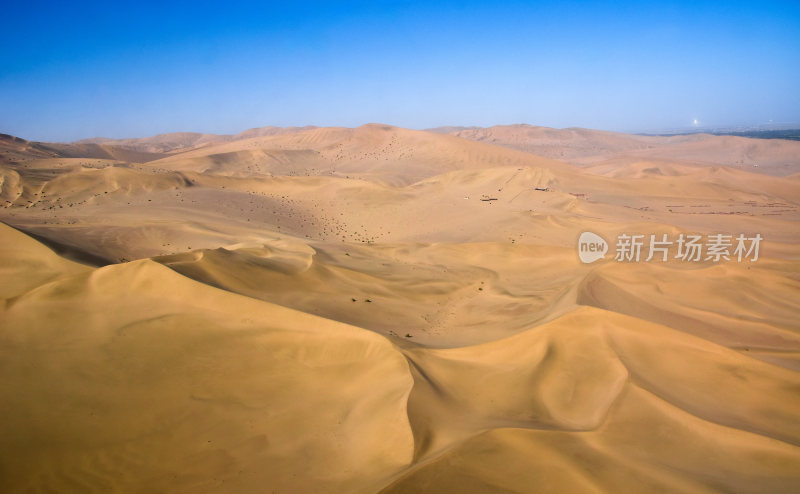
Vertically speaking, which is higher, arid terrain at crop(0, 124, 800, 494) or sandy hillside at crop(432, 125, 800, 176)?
sandy hillside at crop(432, 125, 800, 176)

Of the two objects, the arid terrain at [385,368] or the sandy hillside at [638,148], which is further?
the sandy hillside at [638,148]

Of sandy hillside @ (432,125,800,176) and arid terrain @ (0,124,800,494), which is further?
sandy hillside @ (432,125,800,176)

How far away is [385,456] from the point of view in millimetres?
3795

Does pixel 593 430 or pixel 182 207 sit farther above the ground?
pixel 182 207

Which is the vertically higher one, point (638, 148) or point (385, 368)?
point (638, 148)

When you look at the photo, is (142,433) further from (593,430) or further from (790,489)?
(790,489)

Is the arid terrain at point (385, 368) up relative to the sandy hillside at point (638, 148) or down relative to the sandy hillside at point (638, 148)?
down

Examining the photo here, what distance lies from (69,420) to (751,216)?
2642cm

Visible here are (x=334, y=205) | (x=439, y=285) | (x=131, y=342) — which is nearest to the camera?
(x=131, y=342)

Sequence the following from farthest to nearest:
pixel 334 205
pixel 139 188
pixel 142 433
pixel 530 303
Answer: pixel 334 205 < pixel 139 188 < pixel 530 303 < pixel 142 433

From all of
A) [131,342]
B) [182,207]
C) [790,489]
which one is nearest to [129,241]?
[182,207]

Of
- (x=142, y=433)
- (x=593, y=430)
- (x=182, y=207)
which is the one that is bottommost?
Result: (x=142, y=433)

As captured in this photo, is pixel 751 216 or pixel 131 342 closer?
pixel 131 342

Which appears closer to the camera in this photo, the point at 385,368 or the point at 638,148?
the point at 385,368
